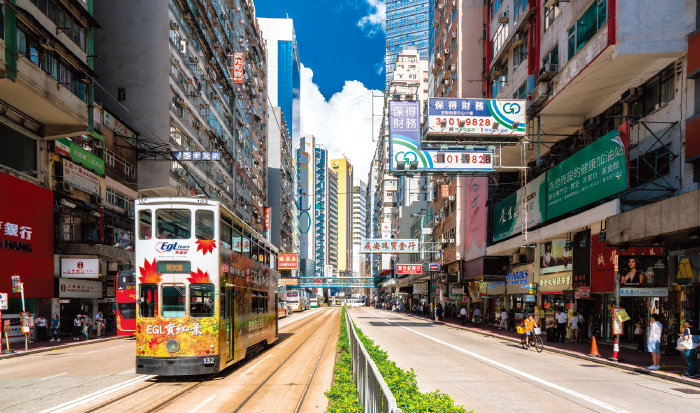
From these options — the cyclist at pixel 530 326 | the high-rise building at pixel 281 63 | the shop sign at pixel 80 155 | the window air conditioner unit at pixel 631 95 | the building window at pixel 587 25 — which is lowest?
the cyclist at pixel 530 326

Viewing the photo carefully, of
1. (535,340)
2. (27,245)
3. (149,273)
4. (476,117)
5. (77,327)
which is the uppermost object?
(476,117)

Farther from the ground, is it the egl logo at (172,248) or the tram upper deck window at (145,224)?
the tram upper deck window at (145,224)

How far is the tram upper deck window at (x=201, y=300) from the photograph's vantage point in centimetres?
1444

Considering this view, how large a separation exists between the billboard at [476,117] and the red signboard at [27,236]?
2218 cm

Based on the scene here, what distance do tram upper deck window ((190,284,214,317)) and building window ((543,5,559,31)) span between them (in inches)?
968

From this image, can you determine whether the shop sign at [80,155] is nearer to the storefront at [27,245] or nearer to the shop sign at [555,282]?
the storefront at [27,245]

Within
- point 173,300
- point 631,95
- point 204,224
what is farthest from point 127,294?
point 631,95

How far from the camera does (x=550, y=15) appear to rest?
31391mm

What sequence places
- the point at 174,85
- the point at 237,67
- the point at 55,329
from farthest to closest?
the point at 237,67, the point at 174,85, the point at 55,329

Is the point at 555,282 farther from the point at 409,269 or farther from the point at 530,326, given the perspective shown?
the point at 409,269

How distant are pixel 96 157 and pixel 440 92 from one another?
42602mm

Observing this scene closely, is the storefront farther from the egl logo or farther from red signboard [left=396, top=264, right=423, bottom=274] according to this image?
red signboard [left=396, top=264, right=423, bottom=274]

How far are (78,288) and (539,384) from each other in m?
30.4

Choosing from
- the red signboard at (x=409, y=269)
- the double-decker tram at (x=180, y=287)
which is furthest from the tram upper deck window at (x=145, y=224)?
the red signboard at (x=409, y=269)
